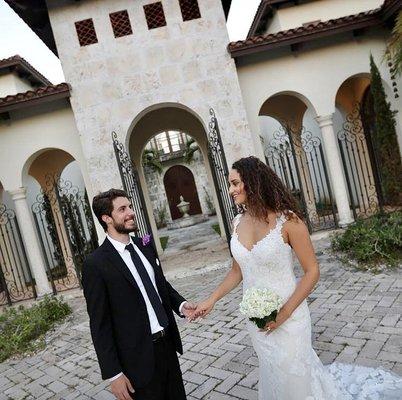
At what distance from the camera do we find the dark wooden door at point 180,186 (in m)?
28.6

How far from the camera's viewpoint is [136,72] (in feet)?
30.9

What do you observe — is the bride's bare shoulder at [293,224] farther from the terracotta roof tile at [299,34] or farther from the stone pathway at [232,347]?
the terracotta roof tile at [299,34]

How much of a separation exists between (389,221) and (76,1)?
908 centimetres

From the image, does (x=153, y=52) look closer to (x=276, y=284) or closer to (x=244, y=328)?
(x=244, y=328)

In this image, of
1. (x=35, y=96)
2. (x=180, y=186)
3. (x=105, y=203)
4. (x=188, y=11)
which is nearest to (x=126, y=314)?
(x=105, y=203)

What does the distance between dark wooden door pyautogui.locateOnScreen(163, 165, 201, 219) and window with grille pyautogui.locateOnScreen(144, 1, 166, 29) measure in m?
19.2

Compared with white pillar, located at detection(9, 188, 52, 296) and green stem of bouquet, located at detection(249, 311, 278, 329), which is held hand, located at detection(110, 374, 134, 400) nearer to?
green stem of bouquet, located at detection(249, 311, 278, 329)

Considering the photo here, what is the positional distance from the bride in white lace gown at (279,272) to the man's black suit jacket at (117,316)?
805mm

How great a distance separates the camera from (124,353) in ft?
8.27

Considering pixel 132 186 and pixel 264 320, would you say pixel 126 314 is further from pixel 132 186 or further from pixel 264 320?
pixel 132 186

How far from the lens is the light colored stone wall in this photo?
30.7ft

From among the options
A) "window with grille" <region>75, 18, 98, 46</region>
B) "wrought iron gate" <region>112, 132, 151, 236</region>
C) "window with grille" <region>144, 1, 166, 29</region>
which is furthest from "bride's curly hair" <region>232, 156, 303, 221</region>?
"window with grille" <region>75, 18, 98, 46</region>

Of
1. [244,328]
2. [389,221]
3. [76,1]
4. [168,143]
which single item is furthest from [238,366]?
[168,143]

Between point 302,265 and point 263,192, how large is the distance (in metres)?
0.56
